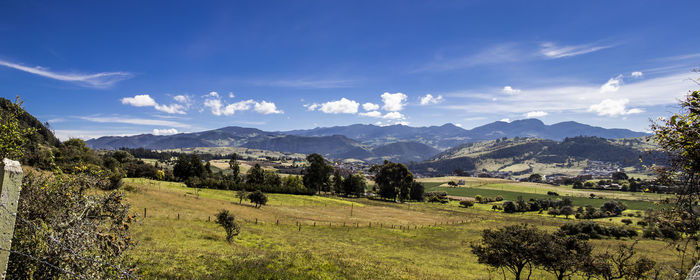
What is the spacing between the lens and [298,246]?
32500 mm

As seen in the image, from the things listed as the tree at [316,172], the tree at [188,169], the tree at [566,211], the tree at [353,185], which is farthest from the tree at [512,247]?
the tree at [188,169]

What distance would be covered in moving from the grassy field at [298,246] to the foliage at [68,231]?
1.26 metres

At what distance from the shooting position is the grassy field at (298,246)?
19.2m

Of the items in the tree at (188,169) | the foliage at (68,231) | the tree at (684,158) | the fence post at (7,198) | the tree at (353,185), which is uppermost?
the tree at (684,158)

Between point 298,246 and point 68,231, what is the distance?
1058 inches

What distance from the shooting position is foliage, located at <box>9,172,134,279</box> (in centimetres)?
693

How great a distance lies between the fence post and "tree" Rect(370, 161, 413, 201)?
10918cm

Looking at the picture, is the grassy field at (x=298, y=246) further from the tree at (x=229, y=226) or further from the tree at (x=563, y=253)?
the tree at (x=563, y=253)

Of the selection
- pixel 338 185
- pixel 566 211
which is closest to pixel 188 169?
pixel 338 185

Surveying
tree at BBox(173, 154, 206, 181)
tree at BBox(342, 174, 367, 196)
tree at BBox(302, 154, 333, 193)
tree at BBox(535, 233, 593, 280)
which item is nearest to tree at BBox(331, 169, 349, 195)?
tree at BBox(342, 174, 367, 196)

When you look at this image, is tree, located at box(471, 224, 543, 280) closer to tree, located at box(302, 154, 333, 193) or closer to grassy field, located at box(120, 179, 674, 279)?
grassy field, located at box(120, 179, 674, 279)

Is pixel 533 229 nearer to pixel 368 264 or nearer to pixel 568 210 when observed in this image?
pixel 368 264

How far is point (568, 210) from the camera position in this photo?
97750 millimetres

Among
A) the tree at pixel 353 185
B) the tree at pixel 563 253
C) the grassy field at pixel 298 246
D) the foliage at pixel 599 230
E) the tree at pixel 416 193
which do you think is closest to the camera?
the grassy field at pixel 298 246
